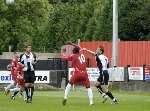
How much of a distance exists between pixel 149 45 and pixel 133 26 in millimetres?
11627

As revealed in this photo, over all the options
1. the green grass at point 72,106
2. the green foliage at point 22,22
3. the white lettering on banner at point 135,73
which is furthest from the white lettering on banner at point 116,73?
the green foliage at point 22,22

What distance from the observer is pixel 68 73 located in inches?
1806

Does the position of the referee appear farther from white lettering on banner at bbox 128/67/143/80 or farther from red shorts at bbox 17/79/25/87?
white lettering on banner at bbox 128/67/143/80

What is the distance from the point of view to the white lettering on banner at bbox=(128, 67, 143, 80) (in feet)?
141

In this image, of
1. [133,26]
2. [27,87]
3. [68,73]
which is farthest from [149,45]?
[27,87]

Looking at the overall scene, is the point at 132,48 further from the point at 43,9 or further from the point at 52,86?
the point at 43,9

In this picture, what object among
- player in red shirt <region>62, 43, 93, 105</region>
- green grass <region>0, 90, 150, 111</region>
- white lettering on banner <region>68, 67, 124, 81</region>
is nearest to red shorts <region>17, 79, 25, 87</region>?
green grass <region>0, 90, 150, 111</region>

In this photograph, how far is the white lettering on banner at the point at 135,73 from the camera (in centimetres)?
4284

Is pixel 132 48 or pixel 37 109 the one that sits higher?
pixel 132 48

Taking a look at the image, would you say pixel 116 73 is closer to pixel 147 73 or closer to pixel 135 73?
pixel 135 73

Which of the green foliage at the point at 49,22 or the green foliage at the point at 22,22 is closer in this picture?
the green foliage at the point at 49,22

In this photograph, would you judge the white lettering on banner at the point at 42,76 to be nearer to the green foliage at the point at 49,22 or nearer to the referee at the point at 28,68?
the referee at the point at 28,68

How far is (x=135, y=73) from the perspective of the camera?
43125 mm

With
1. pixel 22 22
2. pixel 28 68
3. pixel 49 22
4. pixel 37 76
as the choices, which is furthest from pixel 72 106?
pixel 22 22
